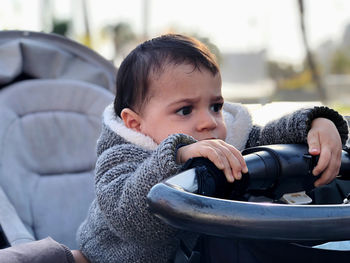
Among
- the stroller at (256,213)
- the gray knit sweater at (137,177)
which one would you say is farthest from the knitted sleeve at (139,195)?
the stroller at (256,213)

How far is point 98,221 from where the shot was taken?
1.30m

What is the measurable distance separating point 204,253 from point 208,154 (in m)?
0.16

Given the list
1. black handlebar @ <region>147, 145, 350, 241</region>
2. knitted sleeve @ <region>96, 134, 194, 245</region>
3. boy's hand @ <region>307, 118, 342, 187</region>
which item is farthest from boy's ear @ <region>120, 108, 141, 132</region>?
black handlebar @ <region>147, 145, 350, 241</region>

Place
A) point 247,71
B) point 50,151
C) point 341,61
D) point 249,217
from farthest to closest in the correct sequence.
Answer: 1. point 247,71
2. point 341,61
3. point 50,151
4. point 249,217

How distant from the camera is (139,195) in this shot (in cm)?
92

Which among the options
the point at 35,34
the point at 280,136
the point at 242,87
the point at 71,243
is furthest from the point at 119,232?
the point at 242,87

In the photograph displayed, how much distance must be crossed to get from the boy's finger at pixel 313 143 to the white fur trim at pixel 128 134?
352 millimetres

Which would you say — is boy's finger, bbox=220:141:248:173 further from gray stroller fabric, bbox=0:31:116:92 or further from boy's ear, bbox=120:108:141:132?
gray stroller fabric, bbox=0:31:116:92

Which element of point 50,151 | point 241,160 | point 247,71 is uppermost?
point 241,160

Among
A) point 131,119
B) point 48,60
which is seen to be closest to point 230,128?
point 131,119

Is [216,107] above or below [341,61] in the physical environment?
above

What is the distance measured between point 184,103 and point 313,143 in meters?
0.30

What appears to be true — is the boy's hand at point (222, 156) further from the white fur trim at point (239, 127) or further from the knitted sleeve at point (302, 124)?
the white fur trim at point (239, 127)

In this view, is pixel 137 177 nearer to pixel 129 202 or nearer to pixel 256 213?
pixel 129 202
